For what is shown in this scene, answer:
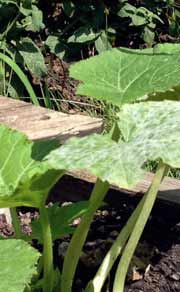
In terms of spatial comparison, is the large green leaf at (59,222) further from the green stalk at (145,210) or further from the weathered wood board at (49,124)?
the weathered wood board at (49,124)

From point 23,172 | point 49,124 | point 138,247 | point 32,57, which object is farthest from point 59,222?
point 32,57

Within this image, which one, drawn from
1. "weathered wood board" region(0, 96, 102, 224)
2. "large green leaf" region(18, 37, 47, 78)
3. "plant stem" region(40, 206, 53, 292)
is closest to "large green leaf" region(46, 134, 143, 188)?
"plant stem" region(40, 206, 53, 292)

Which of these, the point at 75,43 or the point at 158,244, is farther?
the point at 75,43

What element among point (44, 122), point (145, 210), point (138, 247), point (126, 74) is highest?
point (126, 74)

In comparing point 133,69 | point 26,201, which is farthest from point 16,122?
point 26,201

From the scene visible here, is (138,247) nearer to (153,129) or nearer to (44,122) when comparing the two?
(44,122)

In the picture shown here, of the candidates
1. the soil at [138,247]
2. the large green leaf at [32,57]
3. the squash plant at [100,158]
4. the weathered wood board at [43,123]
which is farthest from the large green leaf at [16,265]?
the large green leaf at [32,57]

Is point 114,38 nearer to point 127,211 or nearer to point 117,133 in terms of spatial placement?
point 127,211
